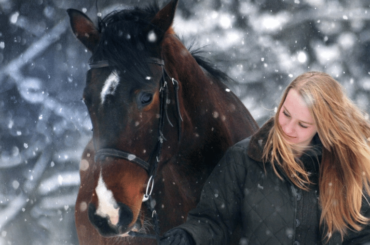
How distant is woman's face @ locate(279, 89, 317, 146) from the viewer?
1.42 meters

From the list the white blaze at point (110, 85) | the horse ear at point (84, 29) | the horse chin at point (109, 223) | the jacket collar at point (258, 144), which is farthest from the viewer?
the horse ear at point (84, 29)


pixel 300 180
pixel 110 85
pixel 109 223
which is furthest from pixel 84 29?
pixel 300 180

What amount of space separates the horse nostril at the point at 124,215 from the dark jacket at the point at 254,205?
10.0 inches

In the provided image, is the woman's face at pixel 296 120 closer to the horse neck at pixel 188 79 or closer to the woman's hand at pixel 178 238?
the horse neck at pixel 188 79

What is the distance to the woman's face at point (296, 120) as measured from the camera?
142cm

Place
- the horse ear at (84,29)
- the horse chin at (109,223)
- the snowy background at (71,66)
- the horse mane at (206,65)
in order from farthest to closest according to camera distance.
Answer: the snowy background at (71,66), the horse mane at (206,65), the horse ear at (84,29), the horse chin at (109,223)

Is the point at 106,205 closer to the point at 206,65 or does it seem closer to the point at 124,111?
the point at 124,111

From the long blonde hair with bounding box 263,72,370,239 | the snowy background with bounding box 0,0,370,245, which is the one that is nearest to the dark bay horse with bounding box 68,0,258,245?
the long blonde hair with bounding box 263,72,370,239

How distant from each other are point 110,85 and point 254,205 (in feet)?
2.69

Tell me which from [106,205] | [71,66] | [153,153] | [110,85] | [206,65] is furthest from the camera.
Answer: [71,66]

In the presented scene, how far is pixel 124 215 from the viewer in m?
1.33

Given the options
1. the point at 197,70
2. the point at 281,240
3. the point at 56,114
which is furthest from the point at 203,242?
the point at 56,114

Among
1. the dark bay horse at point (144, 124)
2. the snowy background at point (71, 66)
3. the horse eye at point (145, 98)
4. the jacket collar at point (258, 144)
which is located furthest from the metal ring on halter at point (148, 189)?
the snowy background at point (71, 66)

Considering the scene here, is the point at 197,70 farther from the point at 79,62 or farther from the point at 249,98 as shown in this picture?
the point at 249,98
